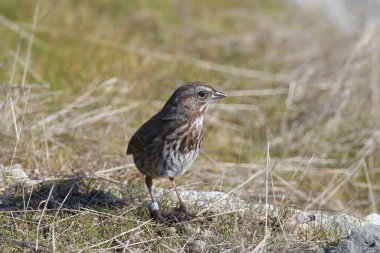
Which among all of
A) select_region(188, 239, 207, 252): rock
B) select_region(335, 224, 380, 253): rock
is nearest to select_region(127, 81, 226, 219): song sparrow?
select_region(188, 239, 207, 252): rock

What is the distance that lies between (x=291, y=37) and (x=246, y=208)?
19.3ft

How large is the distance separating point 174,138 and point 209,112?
3.44 m

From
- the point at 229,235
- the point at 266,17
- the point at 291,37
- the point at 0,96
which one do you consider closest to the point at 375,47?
the point at 291,37

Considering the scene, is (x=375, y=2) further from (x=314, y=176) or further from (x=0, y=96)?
(x=0, y=96)

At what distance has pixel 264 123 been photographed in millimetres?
8875

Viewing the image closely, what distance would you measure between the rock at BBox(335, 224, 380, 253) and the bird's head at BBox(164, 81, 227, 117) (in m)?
1.46

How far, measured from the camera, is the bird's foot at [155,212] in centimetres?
532

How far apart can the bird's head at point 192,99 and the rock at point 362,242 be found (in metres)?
1.46

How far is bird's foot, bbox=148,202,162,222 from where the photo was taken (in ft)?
17.5

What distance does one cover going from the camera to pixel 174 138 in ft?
17.8

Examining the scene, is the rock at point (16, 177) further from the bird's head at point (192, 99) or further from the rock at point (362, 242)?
the rock at point (362, 242)

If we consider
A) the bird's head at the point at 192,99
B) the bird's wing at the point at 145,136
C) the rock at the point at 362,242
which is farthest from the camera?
the bird's head at the point at 192,99

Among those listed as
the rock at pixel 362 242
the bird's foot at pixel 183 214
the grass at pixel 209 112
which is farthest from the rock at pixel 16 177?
the rock at pixel 362 242

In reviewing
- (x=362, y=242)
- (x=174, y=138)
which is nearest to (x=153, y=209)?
(x=174, y=138)
